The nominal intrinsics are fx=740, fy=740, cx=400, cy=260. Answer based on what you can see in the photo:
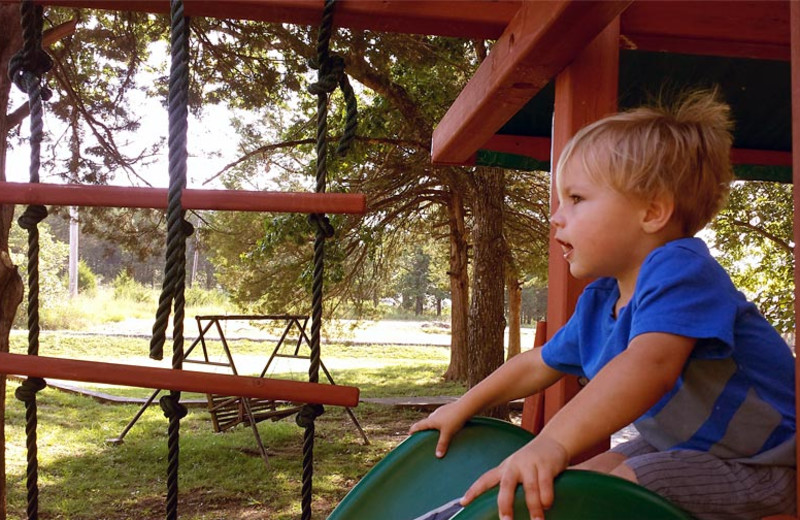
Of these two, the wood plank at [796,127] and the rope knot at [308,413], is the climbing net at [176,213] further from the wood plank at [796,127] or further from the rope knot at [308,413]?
the wood plank at [796,127]

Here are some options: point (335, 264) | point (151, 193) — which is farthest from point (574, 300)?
point (335, 264)

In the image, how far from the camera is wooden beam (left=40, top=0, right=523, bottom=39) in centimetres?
145

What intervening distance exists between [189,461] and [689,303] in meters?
7.27

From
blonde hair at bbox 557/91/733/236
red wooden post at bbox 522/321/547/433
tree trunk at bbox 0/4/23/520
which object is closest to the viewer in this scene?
blonde hair at bbox 557/91/733/236

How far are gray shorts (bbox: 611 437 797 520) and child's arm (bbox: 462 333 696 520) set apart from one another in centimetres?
14

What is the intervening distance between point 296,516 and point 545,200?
655 cm

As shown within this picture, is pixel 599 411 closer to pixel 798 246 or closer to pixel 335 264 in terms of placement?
pixel 798 246

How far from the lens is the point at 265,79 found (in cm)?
679

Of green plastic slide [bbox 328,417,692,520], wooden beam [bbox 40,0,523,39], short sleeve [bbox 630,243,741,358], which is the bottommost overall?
green plastic slide [bbox 328,417,692,520]

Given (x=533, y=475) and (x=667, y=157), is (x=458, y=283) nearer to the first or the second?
(x=667, y=157)

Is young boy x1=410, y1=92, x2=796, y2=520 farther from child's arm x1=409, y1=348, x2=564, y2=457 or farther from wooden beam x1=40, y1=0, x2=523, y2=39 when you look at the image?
wooden beam x1=40, y1=0, x2=523, y2=39

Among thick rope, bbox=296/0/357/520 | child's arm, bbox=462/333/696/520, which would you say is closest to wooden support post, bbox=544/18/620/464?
thick rope, bbox=296/0/357/520

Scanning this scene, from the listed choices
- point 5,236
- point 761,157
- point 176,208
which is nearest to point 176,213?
point 176,208

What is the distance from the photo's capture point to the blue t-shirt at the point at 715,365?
987 millimetres
